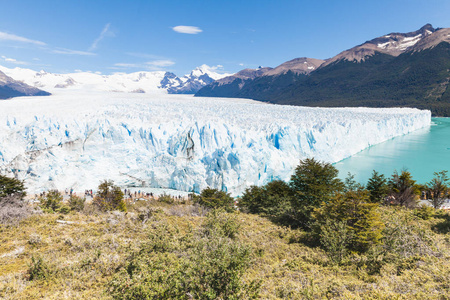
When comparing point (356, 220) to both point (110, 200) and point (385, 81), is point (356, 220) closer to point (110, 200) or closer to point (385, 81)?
point (110, 200)

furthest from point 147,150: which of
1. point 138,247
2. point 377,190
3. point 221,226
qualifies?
point 377,190

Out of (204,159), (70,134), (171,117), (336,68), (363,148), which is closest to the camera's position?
(204,159)

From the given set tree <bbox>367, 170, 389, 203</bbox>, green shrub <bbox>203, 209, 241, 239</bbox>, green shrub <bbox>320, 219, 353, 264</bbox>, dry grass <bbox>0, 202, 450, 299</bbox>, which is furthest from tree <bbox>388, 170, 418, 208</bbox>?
green shrub <bbox>203, 209, 241, 239</bbox>

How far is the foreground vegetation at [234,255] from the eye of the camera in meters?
5.64

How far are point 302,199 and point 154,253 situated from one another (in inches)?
338

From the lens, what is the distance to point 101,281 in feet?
21.0

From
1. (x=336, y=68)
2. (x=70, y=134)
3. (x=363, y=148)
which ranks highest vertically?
(x=336, y=68)

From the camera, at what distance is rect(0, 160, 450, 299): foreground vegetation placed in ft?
18.5

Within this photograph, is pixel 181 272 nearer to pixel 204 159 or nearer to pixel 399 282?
pixel 399 282

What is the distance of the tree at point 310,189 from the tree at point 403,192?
6487 millimetres

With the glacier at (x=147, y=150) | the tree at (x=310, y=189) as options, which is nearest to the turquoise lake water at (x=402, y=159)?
the glacier at (x=147, y=150)

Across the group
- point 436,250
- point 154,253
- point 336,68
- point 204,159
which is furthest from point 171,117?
point 336,68

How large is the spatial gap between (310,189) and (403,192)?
8437 millimetres

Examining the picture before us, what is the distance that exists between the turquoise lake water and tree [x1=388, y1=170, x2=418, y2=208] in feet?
19.1
